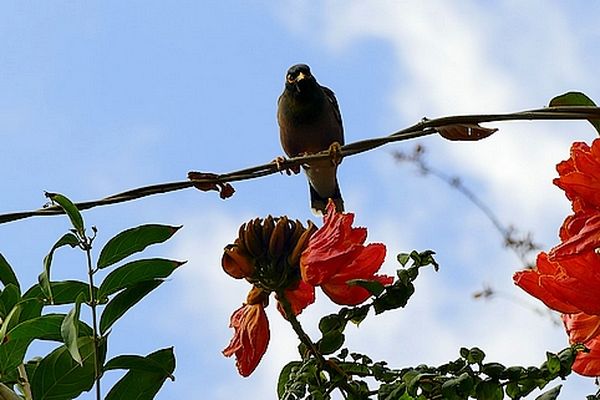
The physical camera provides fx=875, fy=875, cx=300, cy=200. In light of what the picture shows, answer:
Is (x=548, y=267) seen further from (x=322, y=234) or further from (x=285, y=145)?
(x=285, y=145)

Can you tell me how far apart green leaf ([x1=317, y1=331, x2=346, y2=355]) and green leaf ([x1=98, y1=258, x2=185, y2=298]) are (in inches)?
5.8

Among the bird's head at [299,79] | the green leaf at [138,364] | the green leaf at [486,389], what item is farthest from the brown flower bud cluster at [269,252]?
the bird's head at [299,79]

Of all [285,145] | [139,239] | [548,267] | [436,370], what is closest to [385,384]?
[436,370]

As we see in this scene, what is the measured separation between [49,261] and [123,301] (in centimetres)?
10

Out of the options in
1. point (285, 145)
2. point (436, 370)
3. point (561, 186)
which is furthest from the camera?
point (285, 145)

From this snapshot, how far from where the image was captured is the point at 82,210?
0.79m

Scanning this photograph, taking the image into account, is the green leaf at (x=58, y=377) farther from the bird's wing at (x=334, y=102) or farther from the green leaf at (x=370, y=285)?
the bird's wing at (x=334, y=102)

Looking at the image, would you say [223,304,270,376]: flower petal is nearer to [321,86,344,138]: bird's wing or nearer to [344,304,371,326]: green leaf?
[344,304,371,326]: green leaf

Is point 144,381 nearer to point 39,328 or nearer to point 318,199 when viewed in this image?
point 39,328

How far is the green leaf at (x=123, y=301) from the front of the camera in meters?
0.77

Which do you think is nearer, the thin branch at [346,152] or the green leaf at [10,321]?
the thin branch at [346,152]

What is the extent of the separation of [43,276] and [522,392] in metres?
0.38

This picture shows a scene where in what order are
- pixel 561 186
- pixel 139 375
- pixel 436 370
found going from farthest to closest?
pixel 139 375
pixel 436 370
pixel 561 186

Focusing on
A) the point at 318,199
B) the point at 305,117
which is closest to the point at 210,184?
the point at 305,117
